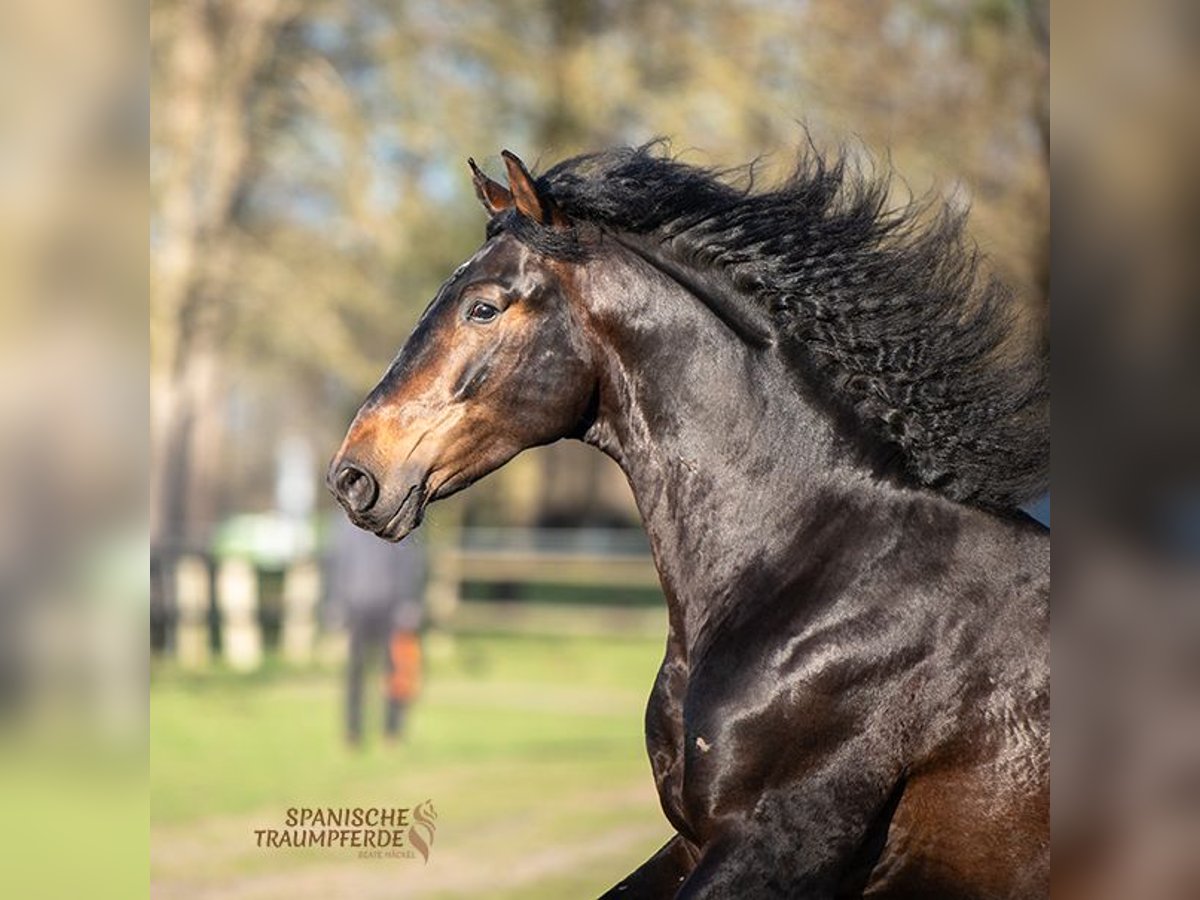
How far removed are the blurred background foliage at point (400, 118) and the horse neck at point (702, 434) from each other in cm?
1394

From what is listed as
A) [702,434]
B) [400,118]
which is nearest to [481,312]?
[702,434]

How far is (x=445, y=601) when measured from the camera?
807 inches

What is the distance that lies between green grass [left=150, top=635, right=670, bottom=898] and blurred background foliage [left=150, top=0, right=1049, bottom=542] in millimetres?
4763

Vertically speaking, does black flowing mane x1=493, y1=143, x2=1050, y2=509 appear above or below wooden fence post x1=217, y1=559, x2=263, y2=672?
above

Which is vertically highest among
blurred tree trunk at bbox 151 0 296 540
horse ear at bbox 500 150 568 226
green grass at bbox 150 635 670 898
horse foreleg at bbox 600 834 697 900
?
blurred tree trunk at bbox 151 0 296 540

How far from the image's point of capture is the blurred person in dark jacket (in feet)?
42.5

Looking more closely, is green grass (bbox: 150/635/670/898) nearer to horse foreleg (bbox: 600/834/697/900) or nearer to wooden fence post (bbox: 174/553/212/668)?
wooden fence post (bbox: 174/553/212/668)

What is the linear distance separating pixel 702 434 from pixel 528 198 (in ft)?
1.93

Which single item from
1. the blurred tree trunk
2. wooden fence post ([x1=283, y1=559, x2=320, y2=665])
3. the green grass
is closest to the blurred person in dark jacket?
the green grass

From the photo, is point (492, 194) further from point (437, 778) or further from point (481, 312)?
point (437, 778)

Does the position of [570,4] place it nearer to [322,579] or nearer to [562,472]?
[322,579]

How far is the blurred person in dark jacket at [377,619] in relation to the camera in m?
13.0

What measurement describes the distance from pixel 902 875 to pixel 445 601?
17.6 meters

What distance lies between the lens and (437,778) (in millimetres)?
11164
